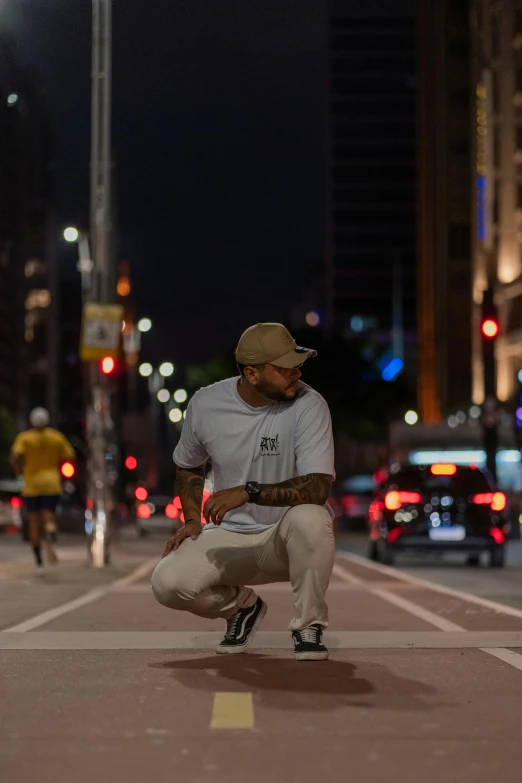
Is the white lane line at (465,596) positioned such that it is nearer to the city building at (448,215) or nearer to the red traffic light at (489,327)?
the red traffic light at (489,327)

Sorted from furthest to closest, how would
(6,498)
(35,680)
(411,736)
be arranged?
(6,498), (35,680), (411,736)

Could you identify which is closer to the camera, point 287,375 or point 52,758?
point 52,758

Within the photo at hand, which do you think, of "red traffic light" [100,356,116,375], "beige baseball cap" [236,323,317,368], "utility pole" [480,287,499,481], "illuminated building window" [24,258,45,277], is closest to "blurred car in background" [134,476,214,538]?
"utility pole" [480,287,499,481]

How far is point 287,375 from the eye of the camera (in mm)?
8227

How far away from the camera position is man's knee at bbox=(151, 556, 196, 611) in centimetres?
830

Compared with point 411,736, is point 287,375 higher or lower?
higher

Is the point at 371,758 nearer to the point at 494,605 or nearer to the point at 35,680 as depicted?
the point at 35,680

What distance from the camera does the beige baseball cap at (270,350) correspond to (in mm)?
8133

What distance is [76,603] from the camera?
14039mm

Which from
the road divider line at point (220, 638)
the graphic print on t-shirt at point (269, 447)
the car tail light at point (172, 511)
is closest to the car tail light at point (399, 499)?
the road divider line at point (220, 638)

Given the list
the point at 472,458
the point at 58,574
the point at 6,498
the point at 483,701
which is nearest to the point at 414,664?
the point at 483,701

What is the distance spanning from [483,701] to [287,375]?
6.94 feet

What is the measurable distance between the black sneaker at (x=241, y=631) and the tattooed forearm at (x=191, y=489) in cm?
58

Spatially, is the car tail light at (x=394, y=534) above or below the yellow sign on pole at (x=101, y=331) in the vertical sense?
below
